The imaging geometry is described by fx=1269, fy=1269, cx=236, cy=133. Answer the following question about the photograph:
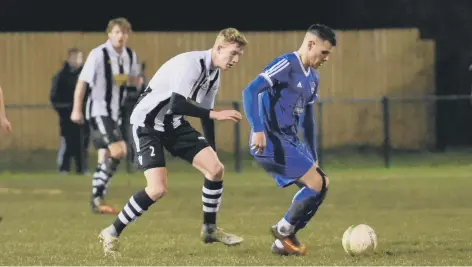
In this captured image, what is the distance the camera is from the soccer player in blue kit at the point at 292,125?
392 inches

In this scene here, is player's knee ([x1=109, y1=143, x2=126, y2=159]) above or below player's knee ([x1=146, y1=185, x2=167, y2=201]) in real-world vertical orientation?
below

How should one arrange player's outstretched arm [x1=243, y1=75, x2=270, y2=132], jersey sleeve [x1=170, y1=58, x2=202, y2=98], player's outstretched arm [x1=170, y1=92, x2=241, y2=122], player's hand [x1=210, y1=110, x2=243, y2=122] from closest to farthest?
player's hand [x1=210, y1=110, x2=243, y2=122] → player's outstretched arm [x1=243, y1=75, x2=270, y2=132] → player's outstretched arm [x1=170, y1=92, x2=241, y2=122] → jersey sleeve [x1=170, y1=58, x2=202, y2=98]

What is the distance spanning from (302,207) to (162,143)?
1344 millimetres

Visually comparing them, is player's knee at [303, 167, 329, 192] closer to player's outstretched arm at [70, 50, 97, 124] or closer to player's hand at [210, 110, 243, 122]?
player's hand at [210, 110, 243, 122]

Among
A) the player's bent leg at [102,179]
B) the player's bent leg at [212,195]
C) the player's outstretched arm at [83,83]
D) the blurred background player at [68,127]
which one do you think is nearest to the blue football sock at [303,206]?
the player's bent leg at [212,195]

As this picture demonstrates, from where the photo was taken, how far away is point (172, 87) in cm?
1015

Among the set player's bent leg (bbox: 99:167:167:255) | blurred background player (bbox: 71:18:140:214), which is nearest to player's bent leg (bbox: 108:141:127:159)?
blurred background player (bbox: 71:18:140:214)

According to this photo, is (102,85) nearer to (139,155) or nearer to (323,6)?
(139,155)

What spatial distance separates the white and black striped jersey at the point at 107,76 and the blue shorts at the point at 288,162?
423 centimetres

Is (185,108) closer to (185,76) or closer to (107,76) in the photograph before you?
(185,76)

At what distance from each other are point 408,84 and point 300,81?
1533 centimetres

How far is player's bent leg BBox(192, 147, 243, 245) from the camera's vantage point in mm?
10711

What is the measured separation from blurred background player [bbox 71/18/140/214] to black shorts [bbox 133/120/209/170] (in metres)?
3.41

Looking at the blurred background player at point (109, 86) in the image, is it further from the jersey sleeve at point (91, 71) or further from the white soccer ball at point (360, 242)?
the white soccer ball at point (360, 242)
